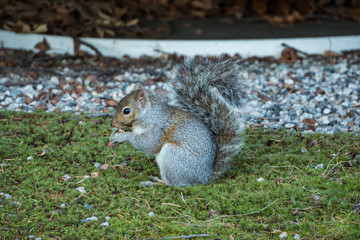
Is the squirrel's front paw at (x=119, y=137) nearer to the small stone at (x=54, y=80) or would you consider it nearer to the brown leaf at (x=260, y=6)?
the small stone at (x=54, y=80)

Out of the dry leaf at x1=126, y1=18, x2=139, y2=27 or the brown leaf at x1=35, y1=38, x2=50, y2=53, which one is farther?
the dry leaf at x1=126, y1=18, x2=139, y2=27

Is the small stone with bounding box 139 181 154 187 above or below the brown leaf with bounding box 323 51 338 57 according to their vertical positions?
below

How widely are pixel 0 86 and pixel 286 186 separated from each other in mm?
3097

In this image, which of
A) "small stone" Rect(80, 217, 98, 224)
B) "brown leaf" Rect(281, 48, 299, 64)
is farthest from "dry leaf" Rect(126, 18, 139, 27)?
"small stone" Rect(80, 217, 98, 224)

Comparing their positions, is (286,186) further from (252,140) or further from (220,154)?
(252,140)

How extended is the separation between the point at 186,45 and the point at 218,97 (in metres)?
2.73

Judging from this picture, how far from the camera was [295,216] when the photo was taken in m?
2.44

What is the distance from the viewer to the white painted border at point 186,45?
5.41 metres

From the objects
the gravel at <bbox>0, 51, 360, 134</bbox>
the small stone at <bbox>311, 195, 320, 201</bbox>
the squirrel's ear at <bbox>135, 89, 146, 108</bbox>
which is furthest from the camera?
the gravel at <bbox>0, 51, 360, 134</bbox>

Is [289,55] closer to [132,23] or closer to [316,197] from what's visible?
[132,23]

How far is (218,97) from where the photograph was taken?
2893 mm

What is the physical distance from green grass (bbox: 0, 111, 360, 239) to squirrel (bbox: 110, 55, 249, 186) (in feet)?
0.46

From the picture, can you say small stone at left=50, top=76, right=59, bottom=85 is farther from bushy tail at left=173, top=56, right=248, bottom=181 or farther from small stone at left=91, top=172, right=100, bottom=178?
bushy tail at left=173, top=56, right=248, bottom=181

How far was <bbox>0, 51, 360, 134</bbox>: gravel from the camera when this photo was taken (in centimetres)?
400
